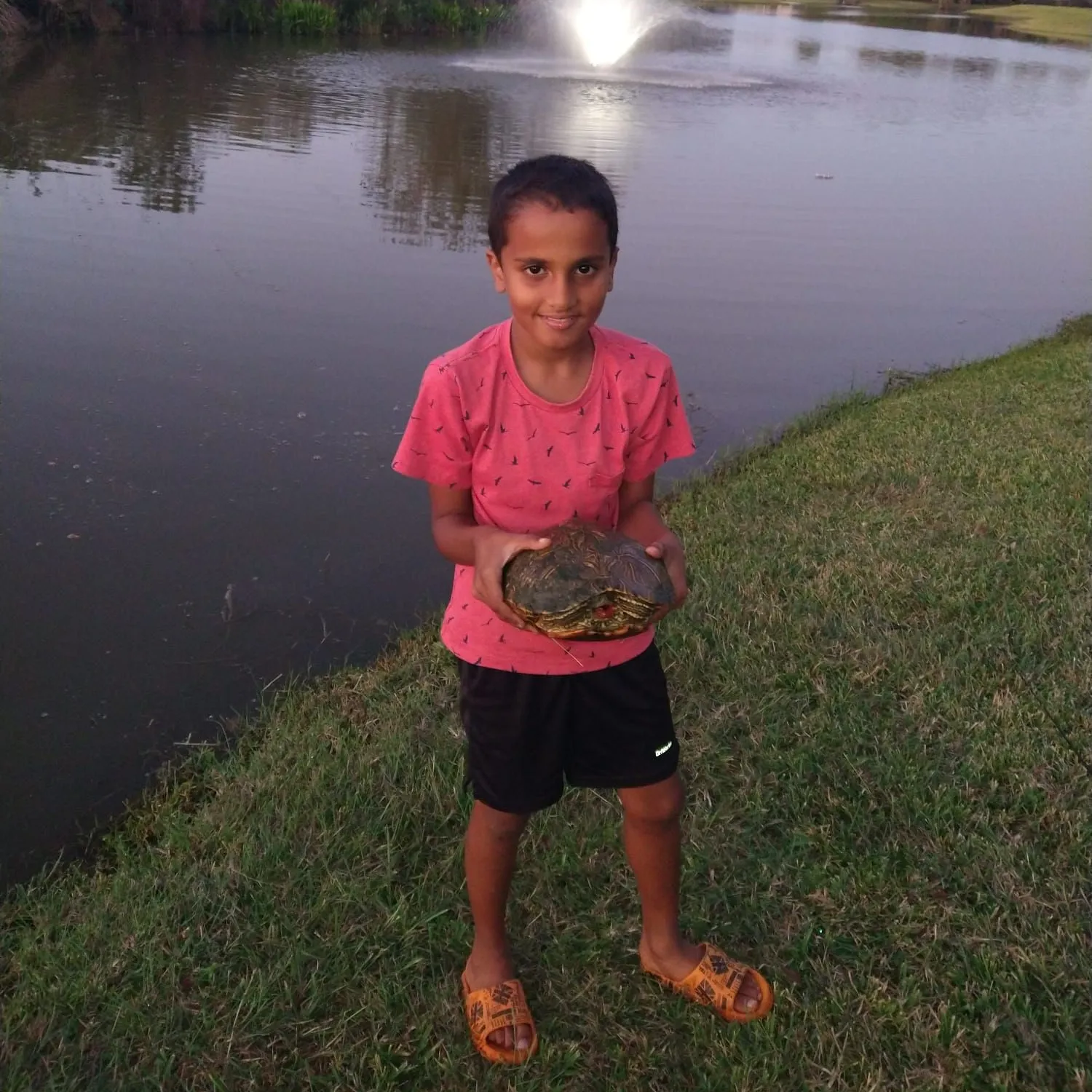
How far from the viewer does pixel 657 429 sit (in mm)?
2102

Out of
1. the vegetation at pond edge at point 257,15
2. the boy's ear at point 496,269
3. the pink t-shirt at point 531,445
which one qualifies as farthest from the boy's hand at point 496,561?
the vegetation at pond edge at point 257,15

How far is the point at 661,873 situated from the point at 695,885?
0.40m

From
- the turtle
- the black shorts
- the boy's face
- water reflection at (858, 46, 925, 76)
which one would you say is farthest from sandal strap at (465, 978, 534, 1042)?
water reflection at (858, 46, 925, 76)

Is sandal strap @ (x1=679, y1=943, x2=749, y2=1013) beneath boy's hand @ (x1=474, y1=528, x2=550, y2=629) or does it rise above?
beneath

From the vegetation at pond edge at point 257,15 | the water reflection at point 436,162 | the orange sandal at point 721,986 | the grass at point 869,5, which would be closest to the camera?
the orange sandal at point 721,986

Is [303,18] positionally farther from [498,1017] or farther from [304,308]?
[498,1017]

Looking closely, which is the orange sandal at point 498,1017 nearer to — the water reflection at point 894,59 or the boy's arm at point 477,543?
the boy's arm at point 477,543

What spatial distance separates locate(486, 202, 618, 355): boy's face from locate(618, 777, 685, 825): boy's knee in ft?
3.19

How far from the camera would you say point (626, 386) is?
2.05 m

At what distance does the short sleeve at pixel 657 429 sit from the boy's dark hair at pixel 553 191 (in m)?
0.31

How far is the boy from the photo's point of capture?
1927mm

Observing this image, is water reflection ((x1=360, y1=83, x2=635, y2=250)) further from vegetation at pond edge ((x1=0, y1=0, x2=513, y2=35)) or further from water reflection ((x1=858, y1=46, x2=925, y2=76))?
water reflection ((x1=858, y1=46, x2=925, y2=76))

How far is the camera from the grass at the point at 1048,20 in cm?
4212

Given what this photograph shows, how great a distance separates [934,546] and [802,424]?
7.36 feet
